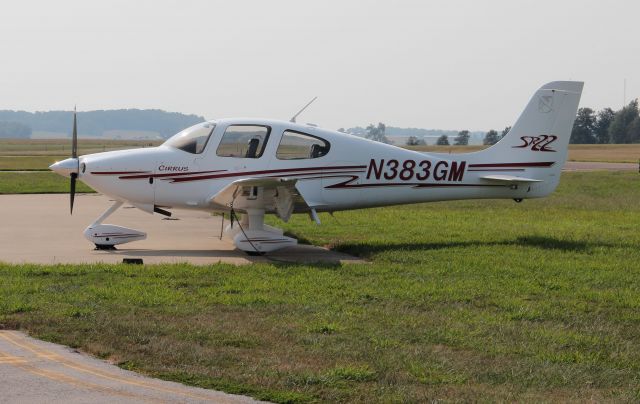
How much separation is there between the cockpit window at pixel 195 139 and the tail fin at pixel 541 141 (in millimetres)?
4711

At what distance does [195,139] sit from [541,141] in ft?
19.5

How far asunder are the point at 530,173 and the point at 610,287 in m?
5.12

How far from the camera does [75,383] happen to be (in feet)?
23.1

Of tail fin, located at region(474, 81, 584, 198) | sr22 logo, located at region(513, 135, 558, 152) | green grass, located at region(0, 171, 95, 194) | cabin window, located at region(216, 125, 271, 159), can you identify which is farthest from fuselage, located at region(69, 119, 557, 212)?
green grass, located at region(0, 171, 95, 194)

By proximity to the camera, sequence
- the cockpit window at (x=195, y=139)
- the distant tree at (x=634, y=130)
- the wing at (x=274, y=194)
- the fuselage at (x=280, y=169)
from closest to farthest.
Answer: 1. the wing at (x=274, y=194)
2. the fuselage at (x=280, y=169)
3. the cockpit window at (x=195, y=139)
4. the distant tree at (x=634, y=130)

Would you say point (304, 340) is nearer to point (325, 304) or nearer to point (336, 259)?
point (325, 304)

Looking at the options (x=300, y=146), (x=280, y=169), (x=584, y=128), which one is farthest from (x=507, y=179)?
(x=584, y=128)

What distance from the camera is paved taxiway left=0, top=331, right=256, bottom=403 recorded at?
6.65m

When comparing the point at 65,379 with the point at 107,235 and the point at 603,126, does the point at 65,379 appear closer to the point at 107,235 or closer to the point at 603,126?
the point at 107,235

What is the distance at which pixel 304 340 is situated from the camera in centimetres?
845

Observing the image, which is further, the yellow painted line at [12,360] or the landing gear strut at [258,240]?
the landing gear strut at [258,240]

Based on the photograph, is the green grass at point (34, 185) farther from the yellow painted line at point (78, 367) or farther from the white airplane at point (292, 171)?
the yellow painted line at point (78, 367)

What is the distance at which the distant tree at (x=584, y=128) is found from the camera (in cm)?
13312

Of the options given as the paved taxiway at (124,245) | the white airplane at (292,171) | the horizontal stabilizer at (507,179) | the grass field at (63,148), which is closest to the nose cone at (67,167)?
the white airplane at (292,171)
